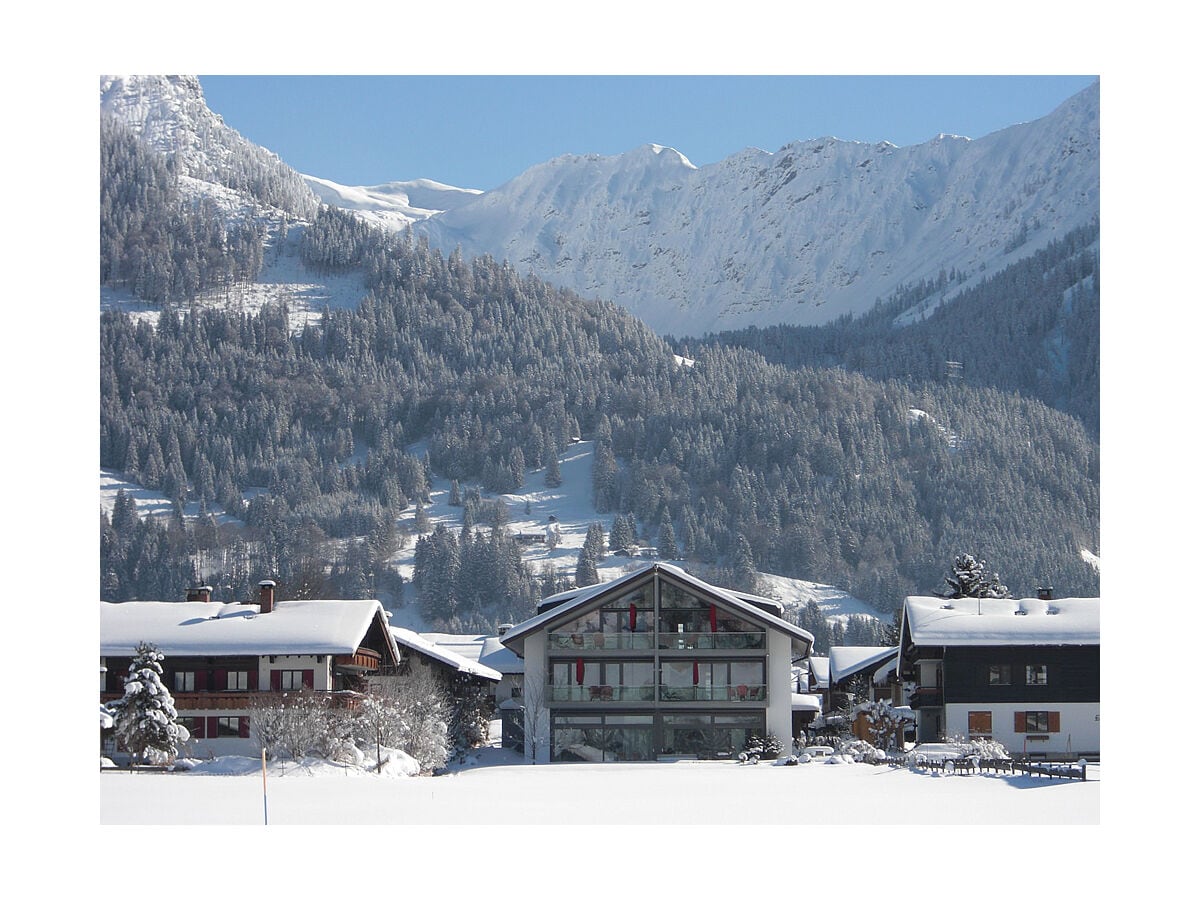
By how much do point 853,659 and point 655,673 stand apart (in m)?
22.3

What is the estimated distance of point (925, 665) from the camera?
61.7 metres

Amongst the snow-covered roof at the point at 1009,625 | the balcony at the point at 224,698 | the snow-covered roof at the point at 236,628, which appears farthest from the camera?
the snow-covered roof at the point at 1009,625

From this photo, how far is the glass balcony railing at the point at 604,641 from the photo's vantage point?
5925 cm

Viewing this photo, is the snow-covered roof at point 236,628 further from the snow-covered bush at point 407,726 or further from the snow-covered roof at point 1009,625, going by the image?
the snow-covered roof at point 1009,625

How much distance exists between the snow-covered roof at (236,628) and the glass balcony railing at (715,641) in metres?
10.7

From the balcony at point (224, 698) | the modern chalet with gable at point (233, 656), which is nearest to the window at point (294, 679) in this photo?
the modern chalet with gable at point (233, 656)

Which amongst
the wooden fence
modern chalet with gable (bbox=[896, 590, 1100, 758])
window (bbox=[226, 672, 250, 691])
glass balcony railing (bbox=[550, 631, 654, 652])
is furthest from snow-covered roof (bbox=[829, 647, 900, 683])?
window (bbox=[226, 672, 250, 691])

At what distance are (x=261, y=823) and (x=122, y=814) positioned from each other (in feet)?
11.1

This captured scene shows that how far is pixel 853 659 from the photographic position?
258 feet

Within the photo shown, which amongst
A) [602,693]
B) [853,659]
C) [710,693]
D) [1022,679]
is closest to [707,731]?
[710,693]

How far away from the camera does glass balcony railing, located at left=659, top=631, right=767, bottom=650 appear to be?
59.1 metres

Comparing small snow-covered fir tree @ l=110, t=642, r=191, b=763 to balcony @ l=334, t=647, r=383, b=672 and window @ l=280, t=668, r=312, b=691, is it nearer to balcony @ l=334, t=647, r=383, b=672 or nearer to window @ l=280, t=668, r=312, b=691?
window @ l=280, t=668, r=312, b=691
